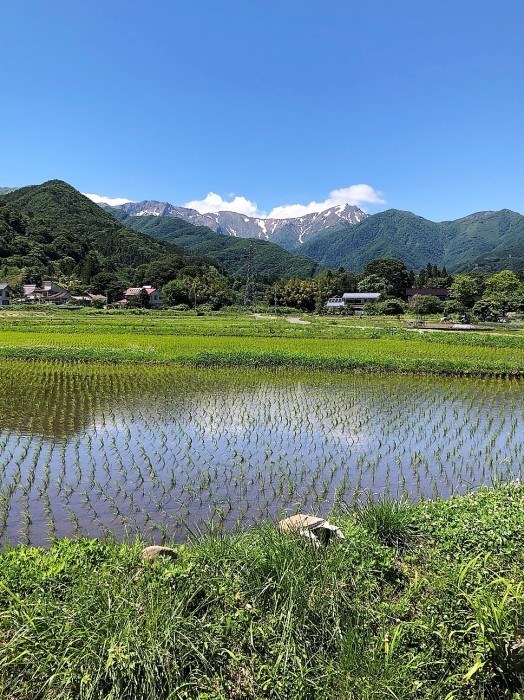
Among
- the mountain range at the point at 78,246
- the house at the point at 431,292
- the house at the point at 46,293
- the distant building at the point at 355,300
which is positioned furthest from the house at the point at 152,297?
the house at the point at 431,292

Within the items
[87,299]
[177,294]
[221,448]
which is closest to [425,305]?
[177,294]

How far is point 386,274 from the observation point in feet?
282

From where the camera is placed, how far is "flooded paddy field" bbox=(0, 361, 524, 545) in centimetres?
627

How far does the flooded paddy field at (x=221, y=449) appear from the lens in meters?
6.27

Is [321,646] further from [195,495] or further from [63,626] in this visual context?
[195,495]

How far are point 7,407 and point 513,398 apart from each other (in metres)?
14.7

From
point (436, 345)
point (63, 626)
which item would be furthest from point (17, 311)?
point (63, 626)

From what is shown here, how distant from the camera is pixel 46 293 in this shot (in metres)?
80.3

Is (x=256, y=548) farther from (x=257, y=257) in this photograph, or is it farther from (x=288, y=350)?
(x=257, y=257)

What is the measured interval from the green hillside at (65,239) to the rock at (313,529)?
9248 centimetres

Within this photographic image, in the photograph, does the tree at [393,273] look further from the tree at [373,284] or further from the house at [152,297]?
the house at [152,297]

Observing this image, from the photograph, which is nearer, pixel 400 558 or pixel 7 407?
pixel 400 558

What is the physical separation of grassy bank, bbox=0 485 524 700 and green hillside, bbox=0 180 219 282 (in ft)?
305

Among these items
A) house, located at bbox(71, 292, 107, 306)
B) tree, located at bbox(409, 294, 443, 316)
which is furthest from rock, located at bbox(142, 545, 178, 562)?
house, located at bbox(71, 292, 107, 306)
